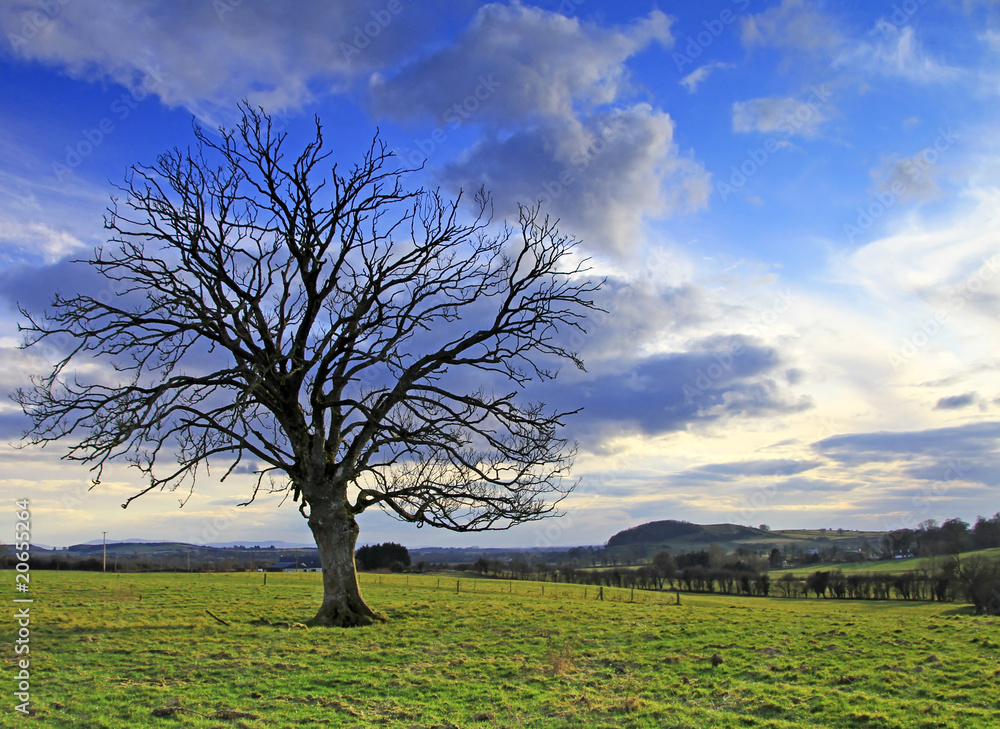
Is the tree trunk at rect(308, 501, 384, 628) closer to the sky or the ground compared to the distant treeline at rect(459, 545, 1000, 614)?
closer to the sky

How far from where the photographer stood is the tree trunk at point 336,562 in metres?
17.7

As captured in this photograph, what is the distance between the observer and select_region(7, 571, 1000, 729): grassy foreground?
29.5 feet

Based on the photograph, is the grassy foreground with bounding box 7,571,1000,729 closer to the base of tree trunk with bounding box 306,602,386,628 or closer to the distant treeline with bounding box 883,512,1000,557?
the base of tree trunk with bounding box 306,602,386,628

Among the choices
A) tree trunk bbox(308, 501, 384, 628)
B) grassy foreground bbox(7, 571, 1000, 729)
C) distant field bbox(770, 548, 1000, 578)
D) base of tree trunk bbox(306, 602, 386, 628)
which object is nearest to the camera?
grassy foreground bbox(7, 571, 1000, 729)

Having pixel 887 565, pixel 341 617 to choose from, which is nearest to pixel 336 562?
pixel 341 617

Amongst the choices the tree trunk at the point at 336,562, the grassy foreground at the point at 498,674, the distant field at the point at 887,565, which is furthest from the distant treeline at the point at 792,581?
the tree trunk at the point at 336,562

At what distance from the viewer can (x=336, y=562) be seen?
1770 cm

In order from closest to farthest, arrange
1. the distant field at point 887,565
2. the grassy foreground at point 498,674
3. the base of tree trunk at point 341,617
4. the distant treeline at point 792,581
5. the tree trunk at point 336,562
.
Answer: the grassy foreground at point 498,674, the base of tree trunk at point 341,617, the tree trunk at point 336,562, the distant treeline at point 792,581, the distant field at point 887,565

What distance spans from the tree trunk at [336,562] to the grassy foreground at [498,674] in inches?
45.1

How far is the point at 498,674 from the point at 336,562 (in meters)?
7.27

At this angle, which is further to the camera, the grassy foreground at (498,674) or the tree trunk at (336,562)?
the tree trunk at (336,562)

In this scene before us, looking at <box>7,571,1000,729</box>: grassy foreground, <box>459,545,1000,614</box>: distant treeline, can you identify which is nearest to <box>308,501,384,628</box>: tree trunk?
<box>7,571,1000,729</box>: grassy foreground

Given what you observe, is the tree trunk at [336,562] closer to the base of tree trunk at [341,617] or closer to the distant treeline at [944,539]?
the base of tree trunk at [341,617]

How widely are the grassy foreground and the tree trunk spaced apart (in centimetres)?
114
